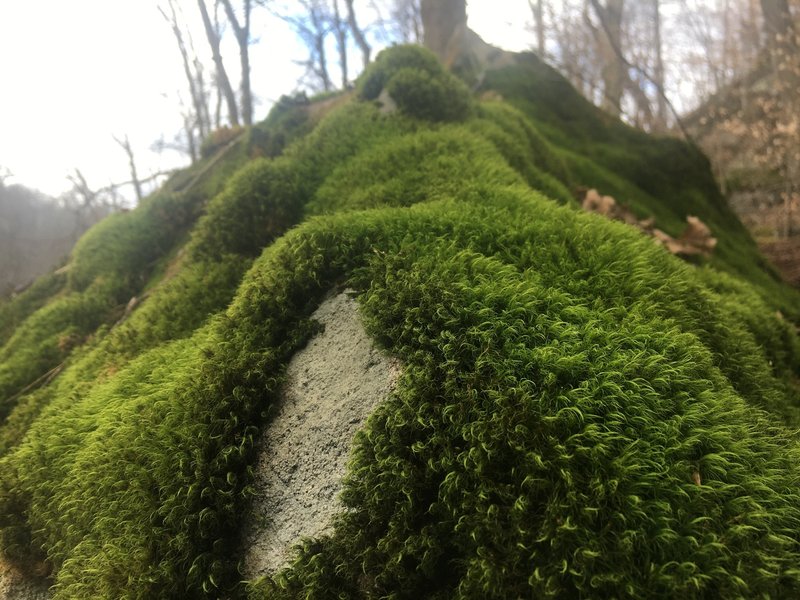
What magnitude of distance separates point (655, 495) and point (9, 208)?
31.9 meters

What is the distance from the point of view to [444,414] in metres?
1.83

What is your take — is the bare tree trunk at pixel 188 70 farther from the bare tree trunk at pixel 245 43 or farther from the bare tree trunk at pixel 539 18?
the bare tree trunk at pixel 539 18

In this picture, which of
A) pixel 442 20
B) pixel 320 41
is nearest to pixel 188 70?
pixel 320 41

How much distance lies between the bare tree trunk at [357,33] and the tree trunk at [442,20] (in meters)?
9.86

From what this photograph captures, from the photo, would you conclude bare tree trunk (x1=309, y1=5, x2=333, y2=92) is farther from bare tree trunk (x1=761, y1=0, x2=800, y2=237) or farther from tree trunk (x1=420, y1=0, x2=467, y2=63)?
bare tree trunk (x1=761, y1=0, x2=800, y2=237)

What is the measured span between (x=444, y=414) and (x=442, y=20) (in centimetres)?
1070

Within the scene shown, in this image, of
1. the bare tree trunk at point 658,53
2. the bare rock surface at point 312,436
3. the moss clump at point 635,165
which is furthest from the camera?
the bare tree trunk at point 658,53

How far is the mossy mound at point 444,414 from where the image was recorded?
4.83ft

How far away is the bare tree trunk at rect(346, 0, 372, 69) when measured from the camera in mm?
19914

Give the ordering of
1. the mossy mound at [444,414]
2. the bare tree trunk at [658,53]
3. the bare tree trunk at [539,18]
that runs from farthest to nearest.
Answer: the bare tree trunk at [539,18]
the bare tree trunk at [658,53]
the mossy mound at [444,414]

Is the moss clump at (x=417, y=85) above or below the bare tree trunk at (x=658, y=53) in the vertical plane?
below

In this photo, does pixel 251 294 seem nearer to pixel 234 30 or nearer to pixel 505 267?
pixel 505 267

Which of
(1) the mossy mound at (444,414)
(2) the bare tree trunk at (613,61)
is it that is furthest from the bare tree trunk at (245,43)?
(2) the bare tree trunk at (613,61)

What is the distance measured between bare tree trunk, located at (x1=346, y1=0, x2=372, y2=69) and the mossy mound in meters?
18.6
